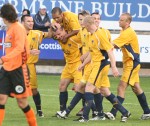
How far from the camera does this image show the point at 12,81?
37.6ft

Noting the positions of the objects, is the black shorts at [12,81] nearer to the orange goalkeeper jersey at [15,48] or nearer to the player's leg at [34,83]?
the orange goalkeeper jersey at [15,48]

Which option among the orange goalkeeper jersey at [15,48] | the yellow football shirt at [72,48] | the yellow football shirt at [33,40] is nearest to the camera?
the orange goalkeeper jersey at [15,48]

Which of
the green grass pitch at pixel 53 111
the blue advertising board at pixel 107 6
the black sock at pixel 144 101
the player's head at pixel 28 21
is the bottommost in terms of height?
the green grass pitch at pixel 53 111

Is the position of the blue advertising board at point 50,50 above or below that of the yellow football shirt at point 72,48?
A: below

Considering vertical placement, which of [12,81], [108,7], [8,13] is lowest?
[12,81]

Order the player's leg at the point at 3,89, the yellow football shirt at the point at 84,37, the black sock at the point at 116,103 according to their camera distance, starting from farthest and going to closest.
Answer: the yellow football shirt at the point at 84,37 → the black sock at the point at 116,103 → the player's leg at the point at 3,89

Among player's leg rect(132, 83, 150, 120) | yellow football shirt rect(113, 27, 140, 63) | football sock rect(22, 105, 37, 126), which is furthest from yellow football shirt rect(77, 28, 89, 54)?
football sock rect(22, 105, 37, 126)

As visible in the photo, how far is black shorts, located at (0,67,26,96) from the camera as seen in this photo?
1142 cm

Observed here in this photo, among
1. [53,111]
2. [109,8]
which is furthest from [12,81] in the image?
[109,8]

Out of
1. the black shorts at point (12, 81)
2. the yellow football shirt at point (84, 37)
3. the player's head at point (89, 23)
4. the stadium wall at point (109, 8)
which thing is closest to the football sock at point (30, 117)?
the black shorts at point (12, 81)

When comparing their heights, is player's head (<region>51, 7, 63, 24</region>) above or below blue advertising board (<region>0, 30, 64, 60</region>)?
above

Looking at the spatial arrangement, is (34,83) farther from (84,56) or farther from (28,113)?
(28,113)

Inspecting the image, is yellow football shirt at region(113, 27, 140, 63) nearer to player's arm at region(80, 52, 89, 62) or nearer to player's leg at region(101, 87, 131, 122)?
player's arm at region(80, 52, 89, 62)

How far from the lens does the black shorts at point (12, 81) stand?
37.5ft
